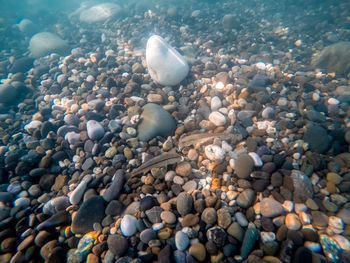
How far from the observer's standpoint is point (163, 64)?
451 cm

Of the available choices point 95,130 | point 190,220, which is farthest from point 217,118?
point 95,130

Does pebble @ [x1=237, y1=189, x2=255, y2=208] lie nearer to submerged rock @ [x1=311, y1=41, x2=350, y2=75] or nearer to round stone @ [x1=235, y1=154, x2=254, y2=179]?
round stone @ [x1=235, y1=154, x2=254, y2=179]

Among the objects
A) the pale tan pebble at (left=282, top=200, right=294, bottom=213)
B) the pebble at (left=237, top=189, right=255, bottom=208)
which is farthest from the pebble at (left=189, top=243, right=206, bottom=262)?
the pale tan pebble at (left=282, top=200, right=294, bottom=213)

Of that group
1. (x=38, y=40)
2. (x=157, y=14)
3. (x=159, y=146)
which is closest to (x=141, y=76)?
(x=159, y=146)

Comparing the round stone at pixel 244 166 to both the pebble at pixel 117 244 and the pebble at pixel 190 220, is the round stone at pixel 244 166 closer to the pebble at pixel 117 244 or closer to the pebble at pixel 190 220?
the pebble at pixel 190 220

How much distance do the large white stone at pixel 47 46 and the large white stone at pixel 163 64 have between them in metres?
6.92

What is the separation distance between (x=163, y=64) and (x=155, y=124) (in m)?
1.73

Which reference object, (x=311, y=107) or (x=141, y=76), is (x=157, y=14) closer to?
(x=141, y=76)

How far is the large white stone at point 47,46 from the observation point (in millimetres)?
9164

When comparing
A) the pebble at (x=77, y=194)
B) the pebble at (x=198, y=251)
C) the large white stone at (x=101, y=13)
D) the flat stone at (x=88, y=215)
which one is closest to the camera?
the pebble at (x=198, y=251)

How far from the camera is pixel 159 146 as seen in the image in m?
3.71

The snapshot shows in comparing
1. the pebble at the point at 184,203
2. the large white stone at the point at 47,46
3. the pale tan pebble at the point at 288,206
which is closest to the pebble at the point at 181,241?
the pebble at the point at 184,203

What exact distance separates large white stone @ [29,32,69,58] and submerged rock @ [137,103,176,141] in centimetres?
791

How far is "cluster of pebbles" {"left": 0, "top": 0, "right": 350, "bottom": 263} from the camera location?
7.98 ft
